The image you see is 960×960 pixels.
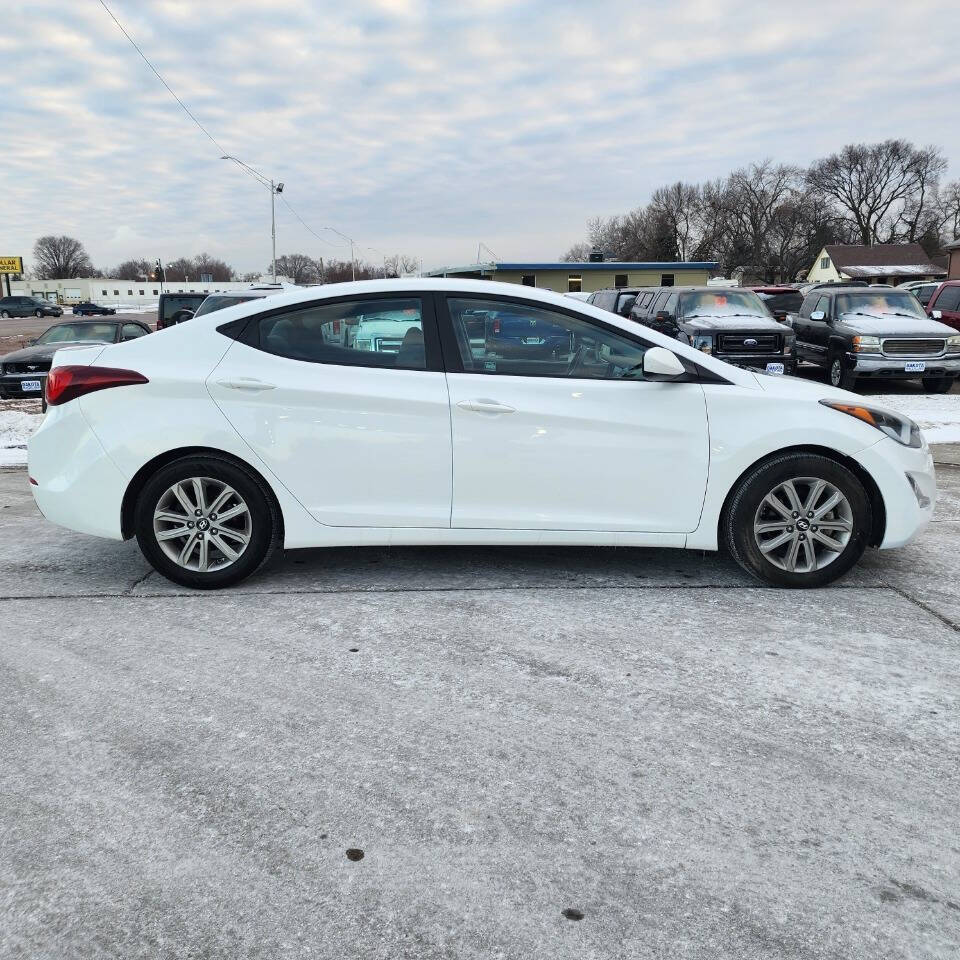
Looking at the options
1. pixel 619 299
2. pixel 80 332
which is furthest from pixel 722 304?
pixel 80 332

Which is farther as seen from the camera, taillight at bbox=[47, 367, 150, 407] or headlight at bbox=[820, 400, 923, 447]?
headlight at bbox=[820, 400, 923, 447]

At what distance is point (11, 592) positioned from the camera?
4898 millimetres

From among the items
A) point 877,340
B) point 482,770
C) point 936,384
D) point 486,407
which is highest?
point 877,340

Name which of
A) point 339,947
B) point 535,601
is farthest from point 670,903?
point 535,601

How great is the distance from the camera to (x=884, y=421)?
15.8 ft

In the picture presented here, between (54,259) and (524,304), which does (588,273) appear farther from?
(54,259)

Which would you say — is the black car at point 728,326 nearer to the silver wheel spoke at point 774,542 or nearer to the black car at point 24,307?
the silver wheel spoke at point 774,542

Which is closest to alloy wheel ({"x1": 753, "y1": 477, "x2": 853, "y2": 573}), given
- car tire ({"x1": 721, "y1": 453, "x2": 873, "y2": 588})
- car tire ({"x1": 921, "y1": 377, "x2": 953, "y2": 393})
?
car tire ({"x1": 721, "y1": 453, "x2": 873, "y2": 588})

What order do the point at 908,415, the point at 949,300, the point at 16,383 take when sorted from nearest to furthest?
the point at 908,415
the point at 16,383
the point at 949,300

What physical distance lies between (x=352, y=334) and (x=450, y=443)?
0.80 meters

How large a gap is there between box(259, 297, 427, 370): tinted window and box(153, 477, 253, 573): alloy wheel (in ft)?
2.67

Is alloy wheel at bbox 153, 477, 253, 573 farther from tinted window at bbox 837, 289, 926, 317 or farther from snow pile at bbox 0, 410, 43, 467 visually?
tinted window at bbox 837, 289, 926, 317

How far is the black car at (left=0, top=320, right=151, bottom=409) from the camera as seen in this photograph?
13531 mm

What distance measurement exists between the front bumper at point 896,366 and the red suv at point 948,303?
11.5 ft
